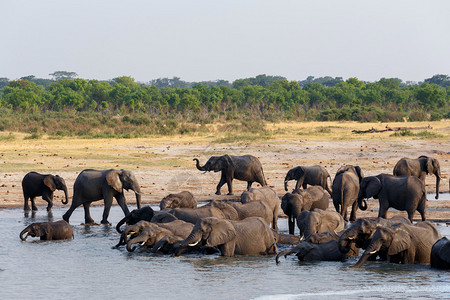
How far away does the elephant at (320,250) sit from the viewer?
12125 millimetres

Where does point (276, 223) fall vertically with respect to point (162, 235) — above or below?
below

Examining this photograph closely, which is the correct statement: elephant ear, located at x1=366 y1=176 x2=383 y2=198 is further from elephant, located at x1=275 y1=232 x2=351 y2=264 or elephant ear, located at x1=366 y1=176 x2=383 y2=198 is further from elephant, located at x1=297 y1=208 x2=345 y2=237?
elephant, located at x1=275 y1=232 x2=351 y2=264

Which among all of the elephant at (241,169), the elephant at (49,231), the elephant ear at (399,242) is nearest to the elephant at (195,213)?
the elephant at (49,231)

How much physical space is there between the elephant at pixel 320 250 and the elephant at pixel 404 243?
2.15ft

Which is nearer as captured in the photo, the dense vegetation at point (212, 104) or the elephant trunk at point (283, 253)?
the elephant trunk at point (283, 253)

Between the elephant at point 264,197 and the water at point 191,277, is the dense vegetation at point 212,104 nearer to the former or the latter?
the elephant at point 264,197

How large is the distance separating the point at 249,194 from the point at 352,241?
4096 millimetres

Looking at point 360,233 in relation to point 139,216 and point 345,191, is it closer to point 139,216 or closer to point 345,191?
point 139,216

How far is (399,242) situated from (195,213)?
4.17m

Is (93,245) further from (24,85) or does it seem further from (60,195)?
(24,85)

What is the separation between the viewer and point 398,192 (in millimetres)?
15742

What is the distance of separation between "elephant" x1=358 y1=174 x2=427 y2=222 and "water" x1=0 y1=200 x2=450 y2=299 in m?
3.88

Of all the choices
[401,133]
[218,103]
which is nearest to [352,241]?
[401,133]

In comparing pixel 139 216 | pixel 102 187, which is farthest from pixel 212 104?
pixel 139 216
